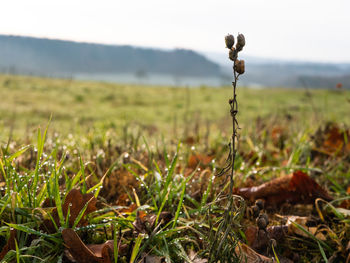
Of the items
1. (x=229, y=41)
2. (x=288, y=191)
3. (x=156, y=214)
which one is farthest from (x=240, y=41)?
(x=288, y=191)

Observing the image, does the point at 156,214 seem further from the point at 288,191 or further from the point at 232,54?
the point at 232,54

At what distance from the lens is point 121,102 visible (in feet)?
51.2

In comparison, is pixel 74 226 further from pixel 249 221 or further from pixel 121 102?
pixel 121 102

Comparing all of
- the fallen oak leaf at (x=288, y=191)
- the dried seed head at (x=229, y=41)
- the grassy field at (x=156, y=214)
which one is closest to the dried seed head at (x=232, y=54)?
the dried seed head at (x=229, y=41)

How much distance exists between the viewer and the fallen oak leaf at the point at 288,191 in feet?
6.46

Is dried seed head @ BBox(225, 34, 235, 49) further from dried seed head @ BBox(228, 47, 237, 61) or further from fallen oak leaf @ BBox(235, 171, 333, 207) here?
fallen oak leaf @ BBox(235, 171, 333, 207)

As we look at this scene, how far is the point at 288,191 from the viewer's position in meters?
1.99

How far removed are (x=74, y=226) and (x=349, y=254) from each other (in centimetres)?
124

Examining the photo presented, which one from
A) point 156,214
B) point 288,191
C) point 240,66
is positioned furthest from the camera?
point 288,191

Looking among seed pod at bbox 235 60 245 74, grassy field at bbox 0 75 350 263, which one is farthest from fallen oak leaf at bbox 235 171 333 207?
seed pod at bbox 235 60 245 74

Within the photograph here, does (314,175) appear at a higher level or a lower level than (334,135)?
lower

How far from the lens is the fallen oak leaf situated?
6.46 ft

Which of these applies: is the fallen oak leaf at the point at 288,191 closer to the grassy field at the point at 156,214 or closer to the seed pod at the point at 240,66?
the grassy field at the point at 156,214

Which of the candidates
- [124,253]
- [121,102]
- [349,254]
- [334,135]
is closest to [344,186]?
[334,135]
